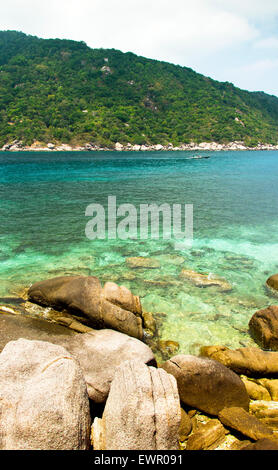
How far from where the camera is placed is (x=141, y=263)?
520 inches

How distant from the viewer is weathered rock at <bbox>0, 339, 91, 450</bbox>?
136 inches

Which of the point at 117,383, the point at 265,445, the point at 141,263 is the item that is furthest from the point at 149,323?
the point at 265,445

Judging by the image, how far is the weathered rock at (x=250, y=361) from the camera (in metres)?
6.68

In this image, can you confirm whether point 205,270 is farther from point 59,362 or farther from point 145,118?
point 145,118

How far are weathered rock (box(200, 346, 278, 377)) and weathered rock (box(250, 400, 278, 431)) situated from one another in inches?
32.8

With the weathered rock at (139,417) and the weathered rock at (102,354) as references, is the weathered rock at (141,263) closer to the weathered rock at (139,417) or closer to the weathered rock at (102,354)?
the weathered rock at (102,354)

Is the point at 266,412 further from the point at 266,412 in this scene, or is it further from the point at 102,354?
the point at 102,354

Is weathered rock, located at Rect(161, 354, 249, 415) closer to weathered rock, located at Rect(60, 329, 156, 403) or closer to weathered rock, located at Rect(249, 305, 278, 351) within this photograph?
weathered rock, located at Rect(60, 329, 156, 403)

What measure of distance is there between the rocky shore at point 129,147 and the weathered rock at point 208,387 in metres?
126

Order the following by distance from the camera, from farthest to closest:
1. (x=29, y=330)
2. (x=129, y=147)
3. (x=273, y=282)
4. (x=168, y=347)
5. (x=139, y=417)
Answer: (x=129, y=147)
(x=273, y=282)
(x=168, y=347)
(x=29, y=330)
(x=139, y=417)

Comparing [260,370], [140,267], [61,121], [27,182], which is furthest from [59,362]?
[61,121]

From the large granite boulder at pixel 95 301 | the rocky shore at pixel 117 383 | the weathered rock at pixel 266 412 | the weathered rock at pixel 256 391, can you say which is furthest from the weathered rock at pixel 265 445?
the large granite boulder at pixel 95 301

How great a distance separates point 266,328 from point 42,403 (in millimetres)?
6799

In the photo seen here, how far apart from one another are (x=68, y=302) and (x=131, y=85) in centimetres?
19999
